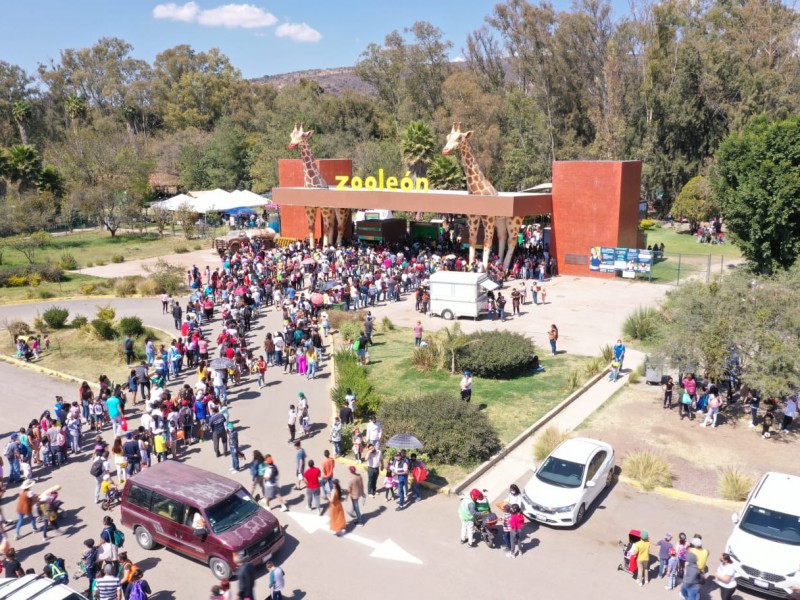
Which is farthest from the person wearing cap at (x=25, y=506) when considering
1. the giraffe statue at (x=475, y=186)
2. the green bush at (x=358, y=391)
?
the giraffe statue at (x=475, y=186)

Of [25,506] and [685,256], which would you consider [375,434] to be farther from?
[685,256]

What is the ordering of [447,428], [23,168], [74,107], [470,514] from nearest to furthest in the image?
[470,514]
[447,428]
[23,168]
[74,107]

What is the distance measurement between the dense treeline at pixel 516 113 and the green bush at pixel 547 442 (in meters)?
38.0

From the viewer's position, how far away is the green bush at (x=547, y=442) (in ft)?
49.5

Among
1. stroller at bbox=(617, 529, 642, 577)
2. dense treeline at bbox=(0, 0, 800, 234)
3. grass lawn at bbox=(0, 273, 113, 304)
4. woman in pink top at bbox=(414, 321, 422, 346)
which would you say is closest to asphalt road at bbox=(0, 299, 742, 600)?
stroller at bbox=(617, 529, 642, 577)

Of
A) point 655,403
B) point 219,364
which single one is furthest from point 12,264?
point 655,403

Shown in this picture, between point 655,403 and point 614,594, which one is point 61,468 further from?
point 655,403

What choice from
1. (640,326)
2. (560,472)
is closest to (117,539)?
(560,472)

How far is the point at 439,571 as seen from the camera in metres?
11.2

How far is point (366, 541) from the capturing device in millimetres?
12125

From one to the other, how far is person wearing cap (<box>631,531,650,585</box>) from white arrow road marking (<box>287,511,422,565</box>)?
11.5 ft

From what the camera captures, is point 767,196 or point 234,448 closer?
point 234,448

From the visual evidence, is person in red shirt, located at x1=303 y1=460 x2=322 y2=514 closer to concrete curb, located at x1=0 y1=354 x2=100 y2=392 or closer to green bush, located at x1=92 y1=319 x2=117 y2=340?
concrete curb, located at x1=0 y1=354 x2=100 y2=392

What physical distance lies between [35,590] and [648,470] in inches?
439
